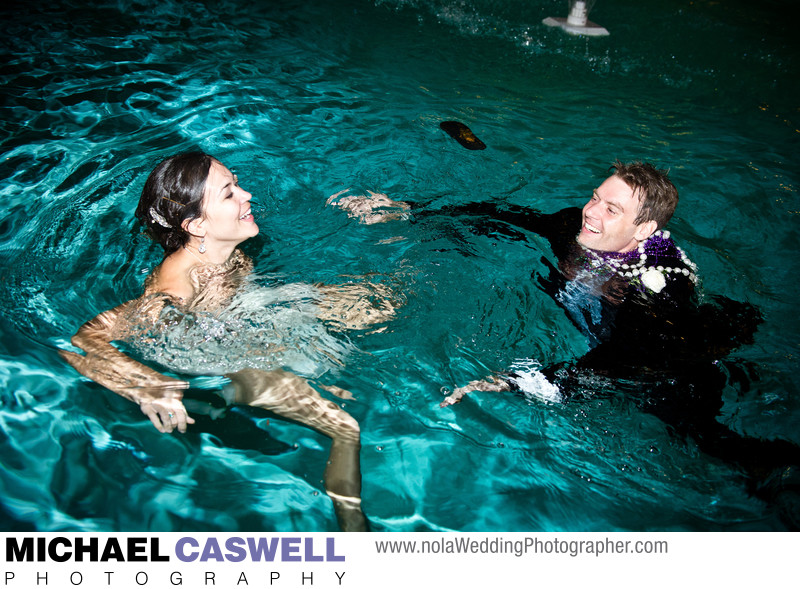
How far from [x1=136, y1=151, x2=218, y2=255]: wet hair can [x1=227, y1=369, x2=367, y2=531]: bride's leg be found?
2.82 feet

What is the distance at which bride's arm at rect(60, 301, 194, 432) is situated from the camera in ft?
8.54

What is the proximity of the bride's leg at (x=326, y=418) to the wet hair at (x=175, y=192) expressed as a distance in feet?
2.82

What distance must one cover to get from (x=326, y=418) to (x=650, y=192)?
215 cm

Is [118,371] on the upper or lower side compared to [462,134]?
lower

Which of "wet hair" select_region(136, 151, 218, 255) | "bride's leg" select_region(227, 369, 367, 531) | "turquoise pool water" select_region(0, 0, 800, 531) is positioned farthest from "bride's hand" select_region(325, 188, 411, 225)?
"bride's leg" select_region(227, 369, 367, 531)

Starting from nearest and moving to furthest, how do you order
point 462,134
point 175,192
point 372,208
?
point 175,192
point 372,208
point 462,134

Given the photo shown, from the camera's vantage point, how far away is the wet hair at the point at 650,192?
3.12m

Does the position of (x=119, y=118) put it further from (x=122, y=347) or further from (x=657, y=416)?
(x=657, y=416)

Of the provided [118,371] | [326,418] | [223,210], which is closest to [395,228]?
[223,210]

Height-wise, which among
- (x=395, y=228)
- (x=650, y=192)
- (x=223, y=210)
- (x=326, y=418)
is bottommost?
(x=326, y=418)

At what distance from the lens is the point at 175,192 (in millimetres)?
2818

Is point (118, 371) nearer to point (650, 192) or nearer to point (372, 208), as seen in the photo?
point (372, 208)

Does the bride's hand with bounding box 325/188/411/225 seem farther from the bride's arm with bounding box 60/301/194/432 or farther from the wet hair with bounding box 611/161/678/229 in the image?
the bride's arm with bounding box 60/301/194/432

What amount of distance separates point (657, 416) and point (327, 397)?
1667 millimetres
